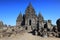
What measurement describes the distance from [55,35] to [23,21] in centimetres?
3304

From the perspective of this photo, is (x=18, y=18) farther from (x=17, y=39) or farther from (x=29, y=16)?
(x=17, y=39)

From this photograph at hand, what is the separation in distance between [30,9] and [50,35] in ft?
104

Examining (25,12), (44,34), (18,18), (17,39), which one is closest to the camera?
(17,39)

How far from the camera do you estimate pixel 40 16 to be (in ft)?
180

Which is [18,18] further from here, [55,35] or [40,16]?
[55,35]

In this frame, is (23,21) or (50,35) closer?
(50,35)

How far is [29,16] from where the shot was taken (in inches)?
2036

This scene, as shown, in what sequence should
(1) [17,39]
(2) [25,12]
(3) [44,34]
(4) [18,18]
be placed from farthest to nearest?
1. (4) [18,18]
2. (2) [25,12]
3. (3) [44,34]
4. (1) [17,39]

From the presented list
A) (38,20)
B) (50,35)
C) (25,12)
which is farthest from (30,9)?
(50,35)

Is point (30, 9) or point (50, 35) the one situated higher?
point (30, 9)

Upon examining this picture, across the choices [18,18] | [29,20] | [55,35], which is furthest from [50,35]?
[18,18]

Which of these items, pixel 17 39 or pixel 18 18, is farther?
pixel 18 18

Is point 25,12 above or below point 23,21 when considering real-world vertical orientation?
above

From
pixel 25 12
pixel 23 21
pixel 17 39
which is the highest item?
pixel 25 12
